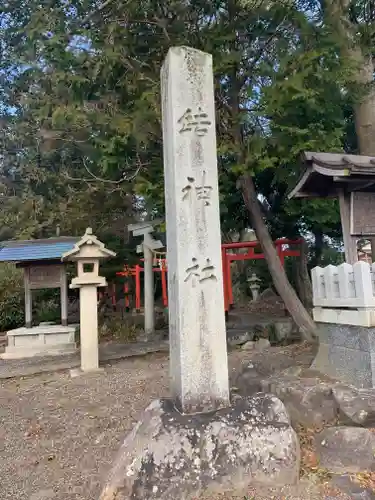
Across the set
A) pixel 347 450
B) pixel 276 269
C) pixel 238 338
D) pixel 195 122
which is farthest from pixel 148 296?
pixel 347 450

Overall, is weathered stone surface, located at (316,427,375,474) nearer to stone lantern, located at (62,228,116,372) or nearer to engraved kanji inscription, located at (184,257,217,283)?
engraved kanji inscription, located at (184,257,217,283)

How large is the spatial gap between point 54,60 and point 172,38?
2.00 m

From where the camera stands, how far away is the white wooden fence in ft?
14.9

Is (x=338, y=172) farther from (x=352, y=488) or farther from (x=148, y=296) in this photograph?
(x=148, y=296)

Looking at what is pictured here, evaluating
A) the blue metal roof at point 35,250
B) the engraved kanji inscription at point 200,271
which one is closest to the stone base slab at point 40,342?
the blue metal roof at point 35,250

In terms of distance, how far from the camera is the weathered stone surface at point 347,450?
11.1 ft

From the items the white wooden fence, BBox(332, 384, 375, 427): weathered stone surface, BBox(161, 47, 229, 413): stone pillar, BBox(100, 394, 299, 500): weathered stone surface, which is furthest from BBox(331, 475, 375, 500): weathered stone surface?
the white wooden fence

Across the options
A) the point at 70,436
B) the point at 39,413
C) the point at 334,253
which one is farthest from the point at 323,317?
the point at 334,253

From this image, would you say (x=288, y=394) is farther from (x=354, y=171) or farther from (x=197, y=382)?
(x=354, y=171)

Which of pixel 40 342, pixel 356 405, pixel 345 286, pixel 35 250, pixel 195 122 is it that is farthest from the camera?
pixel 35 250

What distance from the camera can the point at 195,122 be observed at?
3705mm

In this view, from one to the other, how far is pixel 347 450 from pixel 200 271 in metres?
1.98

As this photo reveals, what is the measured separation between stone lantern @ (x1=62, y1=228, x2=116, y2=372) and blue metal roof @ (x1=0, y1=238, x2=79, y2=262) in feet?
7.66

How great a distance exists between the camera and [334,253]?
15812mm
